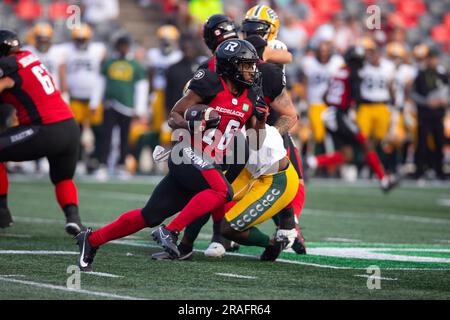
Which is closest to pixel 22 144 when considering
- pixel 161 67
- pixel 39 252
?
pixel 39 252

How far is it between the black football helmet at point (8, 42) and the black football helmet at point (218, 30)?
1.42m

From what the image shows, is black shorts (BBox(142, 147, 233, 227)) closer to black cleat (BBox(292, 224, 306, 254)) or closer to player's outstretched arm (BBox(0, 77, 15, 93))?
black cleat (BBox(292, 224, 306, 254))

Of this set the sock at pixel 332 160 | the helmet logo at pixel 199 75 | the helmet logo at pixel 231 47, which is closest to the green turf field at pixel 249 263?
the helmet logo at pixel 199 75

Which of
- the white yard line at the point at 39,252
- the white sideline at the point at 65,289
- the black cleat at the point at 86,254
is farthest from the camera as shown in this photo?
the white yard line at the point at 39,252

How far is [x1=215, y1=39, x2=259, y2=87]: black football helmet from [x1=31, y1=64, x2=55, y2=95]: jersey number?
5.92 feet

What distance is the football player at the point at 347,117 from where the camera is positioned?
13.9 m

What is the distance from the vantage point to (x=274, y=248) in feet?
23.4

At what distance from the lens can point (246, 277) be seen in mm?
6348

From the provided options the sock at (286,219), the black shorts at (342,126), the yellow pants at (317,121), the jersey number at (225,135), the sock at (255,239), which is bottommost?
the yellow pants at (317,121)

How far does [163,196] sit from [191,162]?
0.87 feet

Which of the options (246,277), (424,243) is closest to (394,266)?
(246,277)

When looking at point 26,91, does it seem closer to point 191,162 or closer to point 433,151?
point 191,162

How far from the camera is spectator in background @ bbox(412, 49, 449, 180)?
17156 mm

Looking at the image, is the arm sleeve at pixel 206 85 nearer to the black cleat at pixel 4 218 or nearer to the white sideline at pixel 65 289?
the white sideline at pixel 65 289
